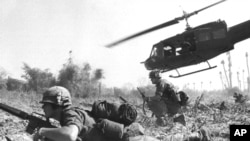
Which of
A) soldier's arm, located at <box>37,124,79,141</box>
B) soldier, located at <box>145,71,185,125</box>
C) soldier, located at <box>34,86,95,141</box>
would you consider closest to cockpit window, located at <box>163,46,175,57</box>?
soldier, located at <box>145,71,185,125</box>

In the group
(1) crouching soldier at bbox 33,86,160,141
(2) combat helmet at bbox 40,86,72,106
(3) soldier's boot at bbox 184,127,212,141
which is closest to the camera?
(1) crouching soldier at bbox 33,86,160,141

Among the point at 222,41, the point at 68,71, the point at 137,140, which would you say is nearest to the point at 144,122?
the point at 137,140

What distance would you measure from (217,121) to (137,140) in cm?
612

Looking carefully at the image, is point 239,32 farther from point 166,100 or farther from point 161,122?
point 161,122

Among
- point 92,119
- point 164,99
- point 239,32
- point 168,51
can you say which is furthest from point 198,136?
point 168,51

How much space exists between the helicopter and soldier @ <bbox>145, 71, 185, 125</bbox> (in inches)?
195

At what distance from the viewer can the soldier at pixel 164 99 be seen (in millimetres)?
9125

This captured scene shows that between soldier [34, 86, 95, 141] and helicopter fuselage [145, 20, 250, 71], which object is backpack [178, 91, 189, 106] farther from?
helicopter fuselage [145, 20, 250, 71]

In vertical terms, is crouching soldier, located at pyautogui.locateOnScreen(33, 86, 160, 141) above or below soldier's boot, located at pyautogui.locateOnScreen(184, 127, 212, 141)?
above

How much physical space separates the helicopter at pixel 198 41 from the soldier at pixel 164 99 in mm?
4962

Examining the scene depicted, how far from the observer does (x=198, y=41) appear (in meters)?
14.8

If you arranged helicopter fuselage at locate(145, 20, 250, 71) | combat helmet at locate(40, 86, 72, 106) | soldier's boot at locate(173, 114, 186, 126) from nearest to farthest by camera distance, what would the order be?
combat helmet at locate(40, 86, 72, 106) → soldier's boot at locate(173, 114, 186, 126) → helicopter fuselage at locate(145, 20, 250, 71)

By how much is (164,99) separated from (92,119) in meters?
5.79

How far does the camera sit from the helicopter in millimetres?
14578
